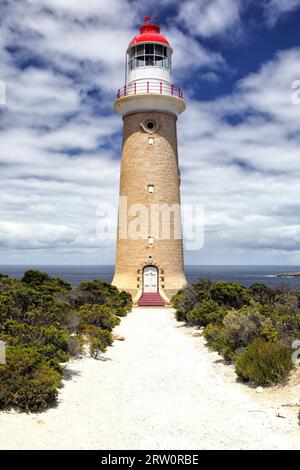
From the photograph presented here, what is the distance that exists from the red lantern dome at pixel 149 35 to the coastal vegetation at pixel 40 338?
554 inches

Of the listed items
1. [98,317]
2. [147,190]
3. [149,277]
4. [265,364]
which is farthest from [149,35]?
[265,364]

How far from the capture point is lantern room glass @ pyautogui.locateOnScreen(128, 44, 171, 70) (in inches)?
992

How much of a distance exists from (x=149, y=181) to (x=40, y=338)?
52.6ft

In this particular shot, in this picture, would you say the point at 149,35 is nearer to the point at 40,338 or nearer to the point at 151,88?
the point at 151,88

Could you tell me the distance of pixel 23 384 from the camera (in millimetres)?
7715

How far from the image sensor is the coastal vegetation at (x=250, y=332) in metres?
9.39

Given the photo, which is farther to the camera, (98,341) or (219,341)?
(219,341)

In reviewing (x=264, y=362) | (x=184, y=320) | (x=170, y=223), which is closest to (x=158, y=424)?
(x=264, y=362)

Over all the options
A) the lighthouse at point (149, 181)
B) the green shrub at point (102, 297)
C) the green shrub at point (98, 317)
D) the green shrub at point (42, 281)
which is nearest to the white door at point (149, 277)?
the lighthouse at point (149, 181)

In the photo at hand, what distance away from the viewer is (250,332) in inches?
451

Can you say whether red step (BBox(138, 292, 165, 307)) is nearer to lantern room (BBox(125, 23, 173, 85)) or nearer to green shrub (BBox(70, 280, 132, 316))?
green shrub (BBox(70, 280, 132, 316))

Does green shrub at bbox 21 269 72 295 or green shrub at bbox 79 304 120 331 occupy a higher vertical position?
green shrub at bbox 21 269 72 295

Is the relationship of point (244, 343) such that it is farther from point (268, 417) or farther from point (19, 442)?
point (19, 442)

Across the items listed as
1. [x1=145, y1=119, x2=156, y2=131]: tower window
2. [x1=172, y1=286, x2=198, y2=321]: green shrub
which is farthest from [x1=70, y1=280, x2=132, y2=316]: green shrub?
A: [x1=145, y1=119, x2=156, y2=131]: tower window
